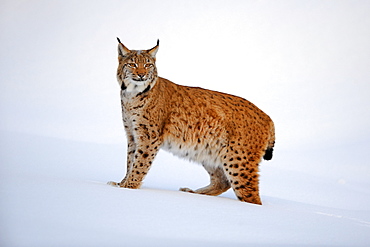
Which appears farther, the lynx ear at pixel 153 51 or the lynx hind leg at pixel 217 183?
the lynx hind leg at pixel 217 183

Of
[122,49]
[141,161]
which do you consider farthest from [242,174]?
[122,49]

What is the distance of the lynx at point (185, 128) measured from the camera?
700 cm

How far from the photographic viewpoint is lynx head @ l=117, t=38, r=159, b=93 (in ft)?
22.9

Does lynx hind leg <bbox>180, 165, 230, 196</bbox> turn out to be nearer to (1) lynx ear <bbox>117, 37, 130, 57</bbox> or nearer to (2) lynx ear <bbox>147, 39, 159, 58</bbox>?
(2) lynx ear <bbox>147, 39, 159, 58</bbox>

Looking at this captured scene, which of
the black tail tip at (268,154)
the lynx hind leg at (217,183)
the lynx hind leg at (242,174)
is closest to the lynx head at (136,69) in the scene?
the lynx hind leg at (242,174)

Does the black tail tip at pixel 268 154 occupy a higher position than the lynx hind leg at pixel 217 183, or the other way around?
the black tail tip at pixel 268 154

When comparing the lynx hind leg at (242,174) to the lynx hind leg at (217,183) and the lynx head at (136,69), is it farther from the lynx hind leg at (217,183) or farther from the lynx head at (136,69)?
the lynx head at (136,69)

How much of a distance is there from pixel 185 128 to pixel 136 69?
3.76ft

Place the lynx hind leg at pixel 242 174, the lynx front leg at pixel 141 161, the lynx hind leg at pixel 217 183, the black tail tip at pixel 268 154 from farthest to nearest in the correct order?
the lynx hind leg at pixel 217 183, the black tail tip at pixel 268 154, the lynx hind leg at pixel 242 174, the lynx front leg at pixel 141 161

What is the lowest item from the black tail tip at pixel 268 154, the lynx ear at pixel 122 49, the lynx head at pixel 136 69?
the black tail tip at pixel 268 154

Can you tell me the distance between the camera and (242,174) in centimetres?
717

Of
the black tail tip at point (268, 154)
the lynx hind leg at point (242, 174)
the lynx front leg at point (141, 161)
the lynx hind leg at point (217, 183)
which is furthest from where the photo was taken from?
the lynx hind leg at point (217, 183)
